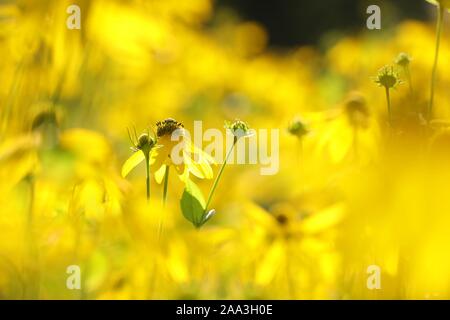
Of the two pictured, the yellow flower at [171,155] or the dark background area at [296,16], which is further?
the dark background area at [296,16]

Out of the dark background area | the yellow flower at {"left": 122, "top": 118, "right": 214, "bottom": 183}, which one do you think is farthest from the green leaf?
the dark background area

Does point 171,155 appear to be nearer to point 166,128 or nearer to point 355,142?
point 166,128

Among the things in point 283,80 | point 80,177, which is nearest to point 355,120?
point 80,177

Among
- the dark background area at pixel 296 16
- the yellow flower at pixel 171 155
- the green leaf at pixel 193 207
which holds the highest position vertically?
Answer: the dark background area at pixel 296 16

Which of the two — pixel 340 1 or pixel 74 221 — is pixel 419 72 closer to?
pixel 74 221

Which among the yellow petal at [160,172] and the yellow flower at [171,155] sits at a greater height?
the yellow flower at [171,155]

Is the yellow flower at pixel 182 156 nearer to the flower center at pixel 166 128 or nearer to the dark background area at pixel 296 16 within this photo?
the flower center at pixel 166 128

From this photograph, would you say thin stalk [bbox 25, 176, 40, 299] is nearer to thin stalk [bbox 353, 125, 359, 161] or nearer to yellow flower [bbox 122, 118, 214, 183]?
yellow flower [bbox 122, 118, 214, 183]

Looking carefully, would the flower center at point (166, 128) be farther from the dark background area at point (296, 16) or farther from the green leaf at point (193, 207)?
the dark background area at point (296, 16)

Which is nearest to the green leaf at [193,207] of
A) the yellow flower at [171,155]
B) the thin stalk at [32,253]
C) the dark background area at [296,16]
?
the yellow flower at [171,155]
